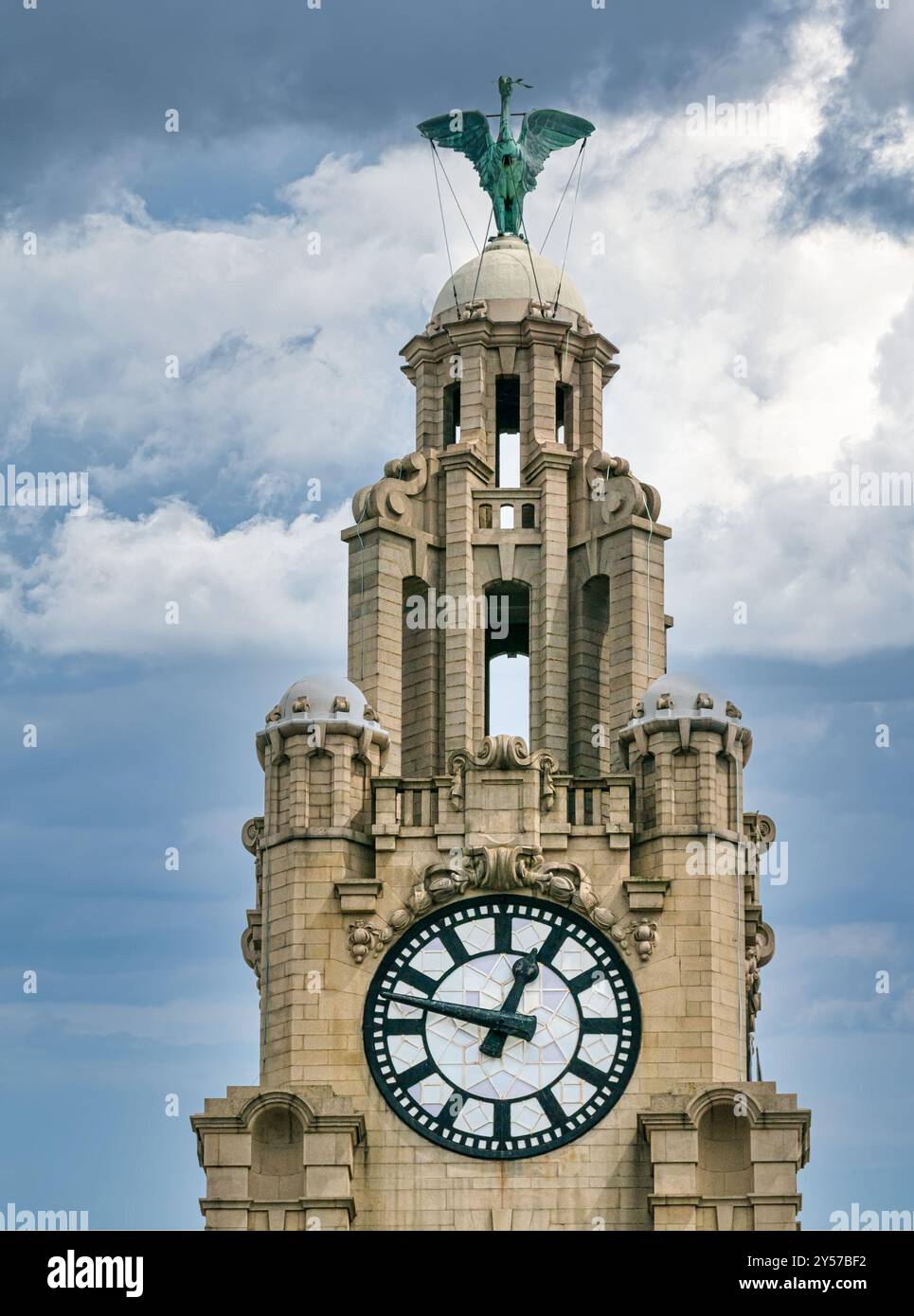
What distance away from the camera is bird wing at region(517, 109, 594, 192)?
76.9 metres

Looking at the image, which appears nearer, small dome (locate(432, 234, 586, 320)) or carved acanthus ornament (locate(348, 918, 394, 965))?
carved acanthus ornament (locate(348, 918, 394, 965))

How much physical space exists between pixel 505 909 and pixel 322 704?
184 inches

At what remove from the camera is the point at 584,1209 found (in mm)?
66250

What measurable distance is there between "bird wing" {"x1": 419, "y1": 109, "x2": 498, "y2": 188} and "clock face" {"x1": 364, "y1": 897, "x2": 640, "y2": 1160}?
1574 cm

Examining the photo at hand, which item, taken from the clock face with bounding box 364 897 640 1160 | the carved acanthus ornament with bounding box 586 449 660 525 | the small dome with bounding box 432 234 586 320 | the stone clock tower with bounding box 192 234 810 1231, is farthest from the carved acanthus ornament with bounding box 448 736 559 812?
the small dome with bounding box 432 234 586 320

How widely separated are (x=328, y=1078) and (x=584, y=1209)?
4676 millimetres

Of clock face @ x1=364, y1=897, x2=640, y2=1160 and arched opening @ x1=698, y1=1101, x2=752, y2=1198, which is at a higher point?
clock face @ x1=364, y1=897, x2=640, y2=1160

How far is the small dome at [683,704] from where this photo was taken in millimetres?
69375

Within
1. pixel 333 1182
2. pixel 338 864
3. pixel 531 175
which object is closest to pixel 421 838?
pixel 338 864

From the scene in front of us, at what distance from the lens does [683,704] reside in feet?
228

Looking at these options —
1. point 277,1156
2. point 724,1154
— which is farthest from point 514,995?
point 277,1156

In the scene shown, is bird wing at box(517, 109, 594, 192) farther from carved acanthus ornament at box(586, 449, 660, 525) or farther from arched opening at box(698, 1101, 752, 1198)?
arched opening at box(698, 1101, 752, 1198)
